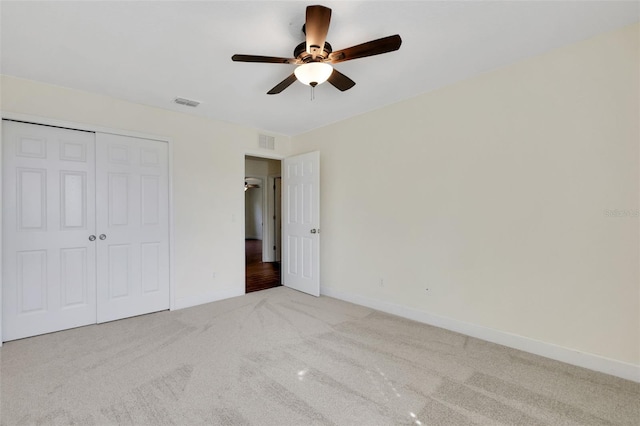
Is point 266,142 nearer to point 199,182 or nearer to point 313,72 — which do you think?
point 199,182

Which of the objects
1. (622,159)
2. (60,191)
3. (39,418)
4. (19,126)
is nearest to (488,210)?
(622,159)

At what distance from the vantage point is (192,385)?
209cm

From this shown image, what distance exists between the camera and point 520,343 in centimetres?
259

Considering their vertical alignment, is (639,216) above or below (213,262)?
above

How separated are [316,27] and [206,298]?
11.9ft

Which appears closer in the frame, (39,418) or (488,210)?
(39,418)

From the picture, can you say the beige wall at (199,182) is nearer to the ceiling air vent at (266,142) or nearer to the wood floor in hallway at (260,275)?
the ceiling air vent at (266,142)

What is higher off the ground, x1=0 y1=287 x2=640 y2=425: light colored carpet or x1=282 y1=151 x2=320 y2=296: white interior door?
x1=282 y1=151 x2=320 y2=296: white interior door

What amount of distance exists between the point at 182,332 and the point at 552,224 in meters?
3.70

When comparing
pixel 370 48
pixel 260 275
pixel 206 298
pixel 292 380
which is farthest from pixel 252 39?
→ pixel 260 275

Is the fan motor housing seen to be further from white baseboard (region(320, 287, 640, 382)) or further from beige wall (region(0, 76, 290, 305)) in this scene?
white baseboard (region(320, 287, 640, 382))

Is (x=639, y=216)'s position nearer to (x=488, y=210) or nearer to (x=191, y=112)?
(x=488, y=210)

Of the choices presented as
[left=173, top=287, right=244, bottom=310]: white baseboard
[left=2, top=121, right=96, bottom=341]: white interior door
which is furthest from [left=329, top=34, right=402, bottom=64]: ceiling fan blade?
[left=173, top=287, right=244, bottom=310]: white baseboard

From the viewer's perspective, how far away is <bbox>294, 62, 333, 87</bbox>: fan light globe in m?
2.05
